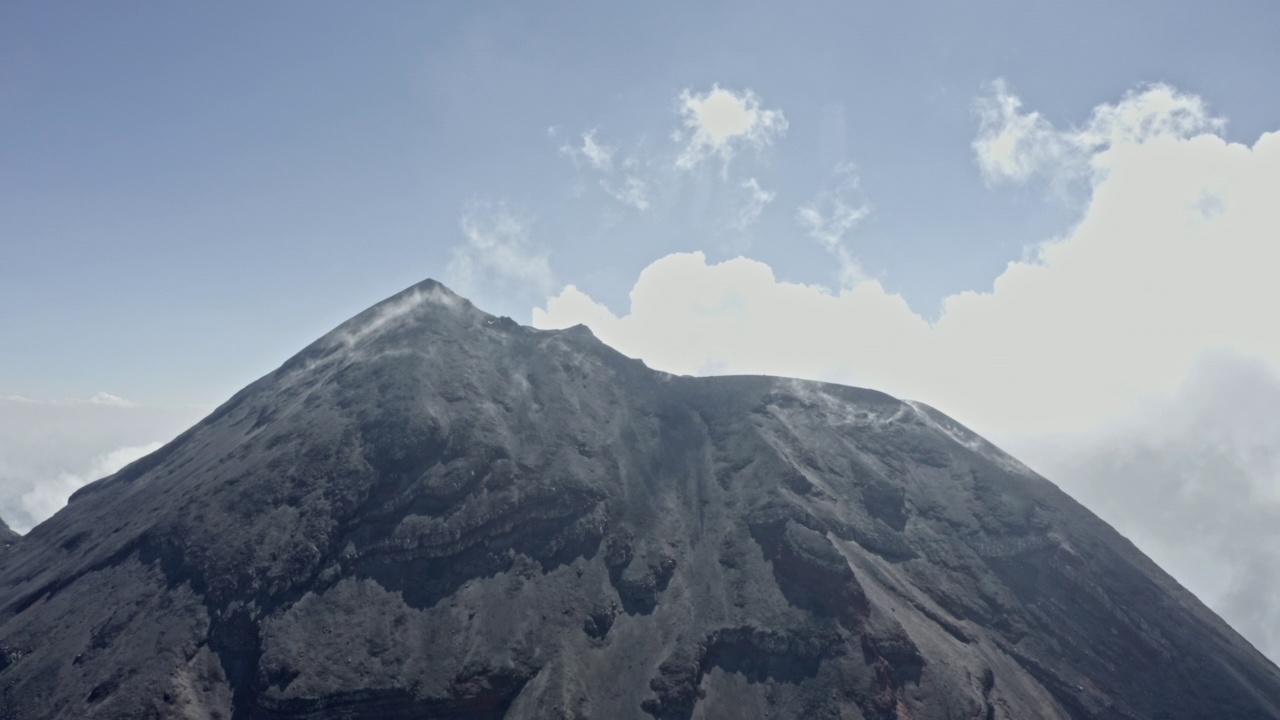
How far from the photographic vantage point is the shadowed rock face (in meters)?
70.1

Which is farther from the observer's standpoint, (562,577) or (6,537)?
(6,537)

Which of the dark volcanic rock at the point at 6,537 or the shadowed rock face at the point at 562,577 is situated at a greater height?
the dark volcanic rock at the point at 6,537

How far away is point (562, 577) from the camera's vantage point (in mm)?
84750

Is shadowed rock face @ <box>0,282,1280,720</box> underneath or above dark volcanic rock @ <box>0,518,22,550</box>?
underneath

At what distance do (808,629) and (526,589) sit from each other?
3301 cm

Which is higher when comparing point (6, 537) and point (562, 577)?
point (6, 537)

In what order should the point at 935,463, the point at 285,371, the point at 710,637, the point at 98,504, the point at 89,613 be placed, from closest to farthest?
1. the point at 89,613
2. the point at 710,637
3. the point at 98,504
4. the point at 935,463
5. the point at 285,371

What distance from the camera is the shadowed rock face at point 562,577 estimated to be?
70062mm

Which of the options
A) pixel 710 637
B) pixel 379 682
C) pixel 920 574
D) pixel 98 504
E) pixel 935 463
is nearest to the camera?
pixel 379 682

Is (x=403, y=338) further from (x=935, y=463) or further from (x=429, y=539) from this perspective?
(x=935, y=463)

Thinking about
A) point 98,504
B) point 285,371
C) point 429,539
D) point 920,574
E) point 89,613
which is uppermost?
point 285,371

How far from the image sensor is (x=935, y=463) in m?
114

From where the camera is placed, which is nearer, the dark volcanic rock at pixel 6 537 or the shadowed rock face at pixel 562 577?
the shadowed rock face at pixel 562 577

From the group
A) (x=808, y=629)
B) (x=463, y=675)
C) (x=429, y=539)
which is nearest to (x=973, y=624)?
(x=808, y=629)
